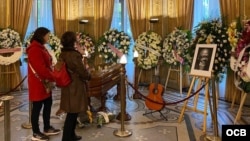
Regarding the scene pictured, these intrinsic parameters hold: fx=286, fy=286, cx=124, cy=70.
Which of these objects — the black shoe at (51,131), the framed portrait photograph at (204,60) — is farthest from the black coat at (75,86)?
the framed portrait photograph at (204,60)

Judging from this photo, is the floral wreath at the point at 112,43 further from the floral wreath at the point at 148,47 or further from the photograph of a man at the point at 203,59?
the photograph of a man at the point at 203,59

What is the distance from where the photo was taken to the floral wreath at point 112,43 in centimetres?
844

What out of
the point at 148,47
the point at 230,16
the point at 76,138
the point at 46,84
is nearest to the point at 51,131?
the point at 76,138

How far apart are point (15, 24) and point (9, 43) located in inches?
38.8

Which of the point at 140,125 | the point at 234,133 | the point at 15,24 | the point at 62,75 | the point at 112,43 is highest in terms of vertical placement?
the point at 15,24

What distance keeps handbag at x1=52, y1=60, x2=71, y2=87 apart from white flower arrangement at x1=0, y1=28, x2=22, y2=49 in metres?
4.64

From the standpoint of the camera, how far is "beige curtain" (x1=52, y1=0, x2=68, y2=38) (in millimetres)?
9141

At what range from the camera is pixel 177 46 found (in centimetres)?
754

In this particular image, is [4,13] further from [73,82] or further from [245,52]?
[245,52]

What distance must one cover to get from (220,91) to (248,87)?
2.23m

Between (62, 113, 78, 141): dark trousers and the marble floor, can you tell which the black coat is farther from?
the marble floor

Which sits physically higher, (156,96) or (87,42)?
(87,42)

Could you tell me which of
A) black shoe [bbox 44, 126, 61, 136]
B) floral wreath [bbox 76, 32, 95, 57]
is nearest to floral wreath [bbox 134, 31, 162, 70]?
floral wreath [bbox 76, 32, 95, 57]

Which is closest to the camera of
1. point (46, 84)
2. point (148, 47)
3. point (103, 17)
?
point (46, 84)
